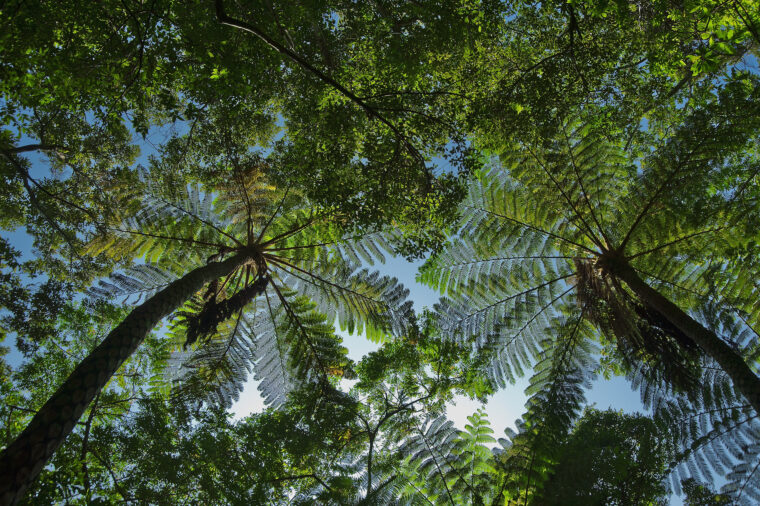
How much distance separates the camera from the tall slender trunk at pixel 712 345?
345cm

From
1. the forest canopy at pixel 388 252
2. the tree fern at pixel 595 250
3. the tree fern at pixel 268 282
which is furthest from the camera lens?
the tree fern at pixel 268 282

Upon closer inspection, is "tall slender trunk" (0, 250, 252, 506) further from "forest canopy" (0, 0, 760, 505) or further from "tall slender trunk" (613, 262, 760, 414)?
"tall slender trunk" (613, 262, 760, 414)

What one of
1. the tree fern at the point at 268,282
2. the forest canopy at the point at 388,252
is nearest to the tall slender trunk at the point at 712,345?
the forest canopy at the point at 388,252

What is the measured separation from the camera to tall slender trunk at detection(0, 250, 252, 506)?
210 centimetres

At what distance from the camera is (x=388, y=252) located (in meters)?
Result: 6.77

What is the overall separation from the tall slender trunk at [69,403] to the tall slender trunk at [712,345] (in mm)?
5123

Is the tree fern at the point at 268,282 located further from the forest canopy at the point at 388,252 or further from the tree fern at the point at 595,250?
the tree fern at the point at 595,250

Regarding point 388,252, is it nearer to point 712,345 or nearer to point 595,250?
point 595,250

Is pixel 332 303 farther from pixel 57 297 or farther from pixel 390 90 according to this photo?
pixel 57 297

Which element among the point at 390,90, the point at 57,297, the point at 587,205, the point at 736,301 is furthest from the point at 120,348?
the point at 736,301

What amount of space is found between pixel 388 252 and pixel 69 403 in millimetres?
4880

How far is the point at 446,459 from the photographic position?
17.7 feet

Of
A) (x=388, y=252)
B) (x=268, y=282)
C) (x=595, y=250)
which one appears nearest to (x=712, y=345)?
(x=595, y=250)

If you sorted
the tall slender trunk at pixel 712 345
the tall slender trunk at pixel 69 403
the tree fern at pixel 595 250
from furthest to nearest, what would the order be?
1. the tree fern at pixel 595 250
2. the tall slender trunk at pixel 712 345
3. the tall slender trunk at pixel 69 403
